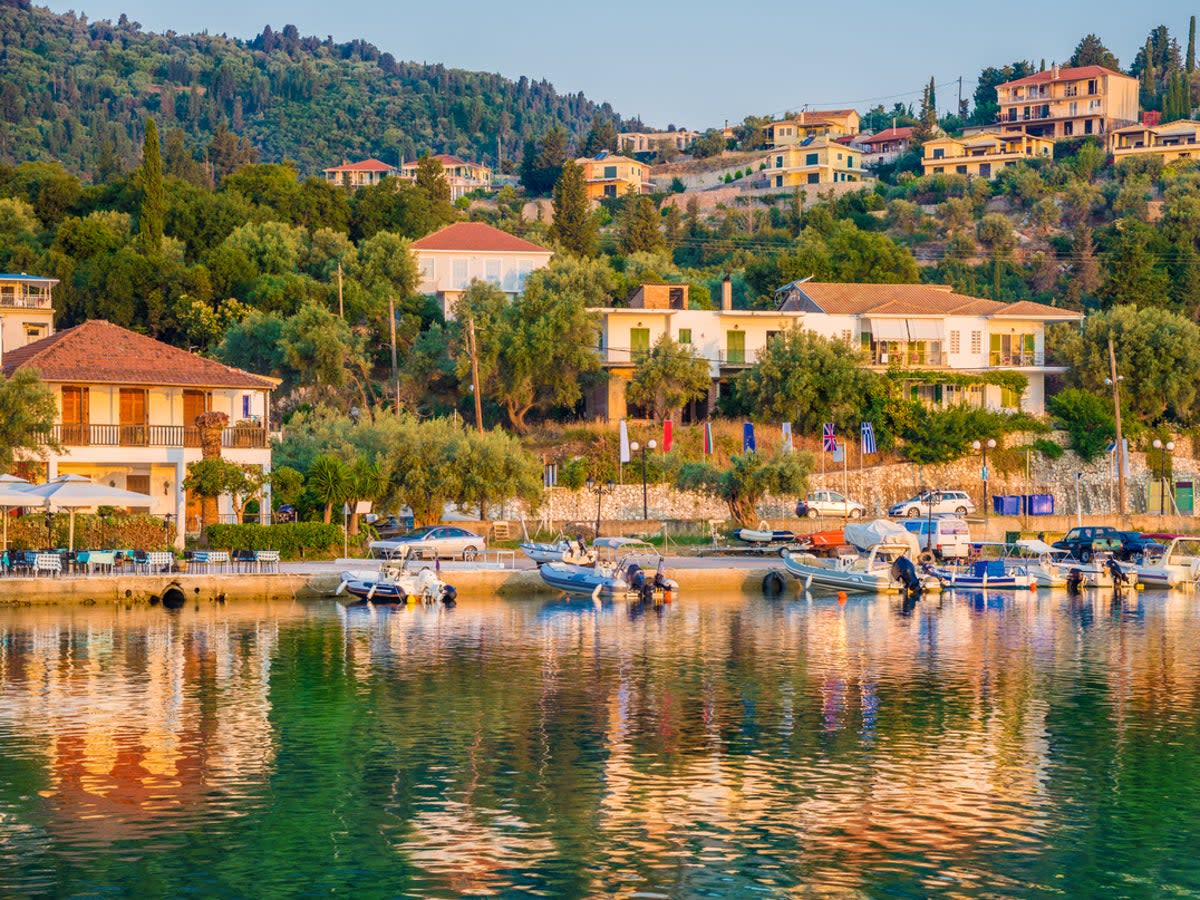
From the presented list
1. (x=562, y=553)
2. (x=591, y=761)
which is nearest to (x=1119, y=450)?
(x=562, y=553)

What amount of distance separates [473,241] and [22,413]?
44.4 m

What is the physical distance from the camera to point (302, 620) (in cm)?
4597

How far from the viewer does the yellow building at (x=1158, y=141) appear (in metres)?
150

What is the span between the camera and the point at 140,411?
59469 millimetres

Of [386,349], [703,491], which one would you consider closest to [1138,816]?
[703,491]

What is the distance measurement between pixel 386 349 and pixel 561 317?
11785mm

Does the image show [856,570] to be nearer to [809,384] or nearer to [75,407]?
[809,384]

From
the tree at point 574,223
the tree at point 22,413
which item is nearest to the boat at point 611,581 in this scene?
the tree at point 22,413

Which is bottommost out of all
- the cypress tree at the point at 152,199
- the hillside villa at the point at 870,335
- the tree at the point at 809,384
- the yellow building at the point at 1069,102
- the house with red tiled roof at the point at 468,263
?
the tree at the point at 809,384

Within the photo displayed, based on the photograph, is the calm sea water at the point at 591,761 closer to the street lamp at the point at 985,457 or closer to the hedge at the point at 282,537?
the hedge at the point at 282,537

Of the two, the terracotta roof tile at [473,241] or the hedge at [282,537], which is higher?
the terracotta roof tile at [473,241]

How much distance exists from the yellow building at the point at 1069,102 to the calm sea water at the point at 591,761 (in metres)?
135

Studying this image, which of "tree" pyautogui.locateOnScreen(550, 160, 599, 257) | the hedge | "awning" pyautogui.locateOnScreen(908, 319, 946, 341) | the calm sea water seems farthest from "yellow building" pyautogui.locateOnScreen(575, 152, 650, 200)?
the calm sea water

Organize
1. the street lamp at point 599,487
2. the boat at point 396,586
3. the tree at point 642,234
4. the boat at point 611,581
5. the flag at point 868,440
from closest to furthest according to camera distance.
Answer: the boat at point 396,586 → the boat at point 611,581 → the street lamp at point 599,487 → the flag at point 868,440 → the tree at point 642,234
